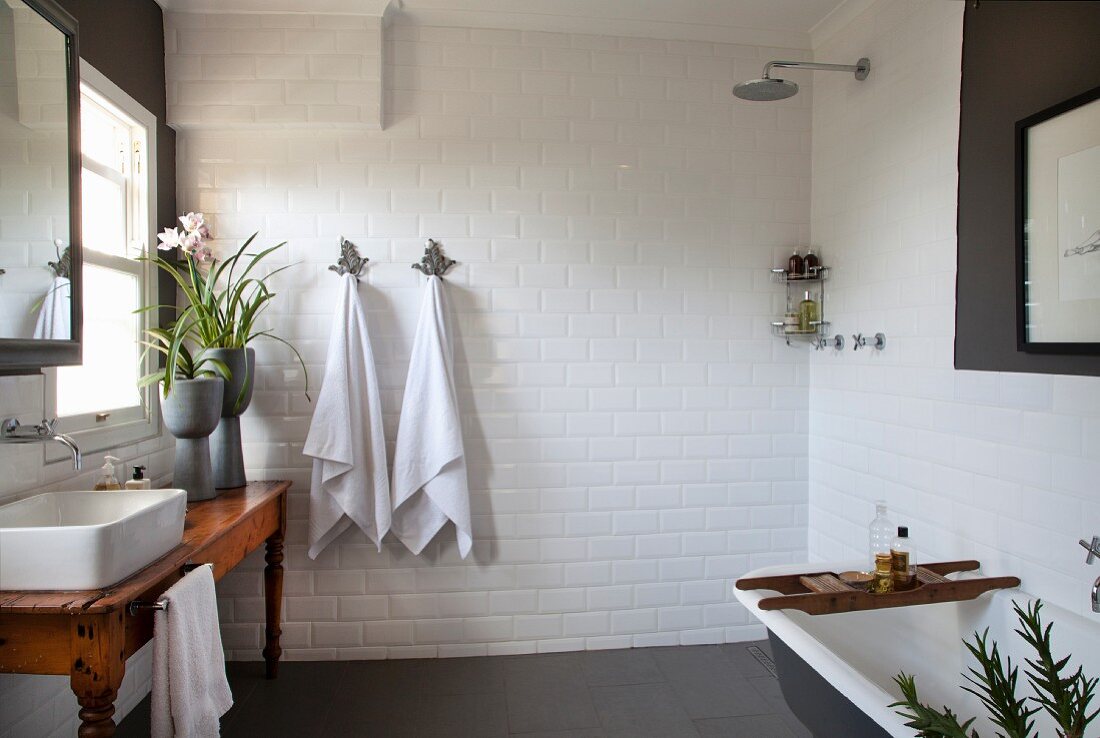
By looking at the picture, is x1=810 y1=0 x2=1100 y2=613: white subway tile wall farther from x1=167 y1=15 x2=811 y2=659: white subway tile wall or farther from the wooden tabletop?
the wooden tabletop

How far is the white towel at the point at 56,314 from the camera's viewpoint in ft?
6.19

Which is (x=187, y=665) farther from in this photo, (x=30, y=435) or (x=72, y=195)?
(x=72, y=195)

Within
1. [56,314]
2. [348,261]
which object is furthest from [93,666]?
[348,261]

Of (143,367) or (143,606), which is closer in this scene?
(143,606)

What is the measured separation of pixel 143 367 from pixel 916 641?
115 inches

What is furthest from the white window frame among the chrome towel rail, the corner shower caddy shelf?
the corner shower caddy shelf

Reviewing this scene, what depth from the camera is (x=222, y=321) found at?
9.24ft

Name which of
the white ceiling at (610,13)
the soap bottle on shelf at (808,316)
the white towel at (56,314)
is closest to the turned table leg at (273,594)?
the white towel at (56,314)

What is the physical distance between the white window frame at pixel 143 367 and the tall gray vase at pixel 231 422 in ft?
0.87

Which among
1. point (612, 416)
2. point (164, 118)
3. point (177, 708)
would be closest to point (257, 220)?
point (164, 118)

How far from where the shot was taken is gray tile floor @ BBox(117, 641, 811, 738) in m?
2.54

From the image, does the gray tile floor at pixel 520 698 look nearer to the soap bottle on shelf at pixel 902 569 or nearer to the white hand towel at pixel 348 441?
the white hand towel at pixel 348 441

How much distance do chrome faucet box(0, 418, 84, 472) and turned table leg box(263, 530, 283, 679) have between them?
3.61ft

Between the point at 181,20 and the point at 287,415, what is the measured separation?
5.56 ft
